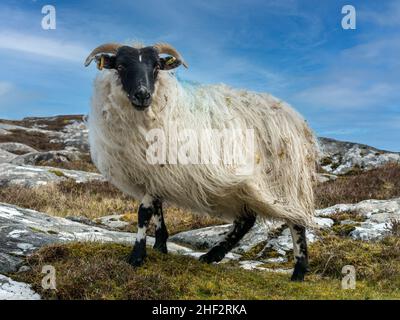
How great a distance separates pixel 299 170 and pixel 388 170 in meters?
13.6

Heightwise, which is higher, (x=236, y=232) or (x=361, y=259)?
(x=236, y=232)

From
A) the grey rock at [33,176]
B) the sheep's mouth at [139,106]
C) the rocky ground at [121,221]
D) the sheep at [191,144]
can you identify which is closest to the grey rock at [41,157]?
the grey rock at [33,176]

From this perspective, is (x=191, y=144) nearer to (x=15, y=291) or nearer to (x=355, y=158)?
(x=15, y=291)

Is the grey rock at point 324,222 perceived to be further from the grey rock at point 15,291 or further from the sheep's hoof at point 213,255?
the grey rock at point 15,291

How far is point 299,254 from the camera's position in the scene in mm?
8352

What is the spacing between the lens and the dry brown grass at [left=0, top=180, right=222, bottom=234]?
14.0 meters

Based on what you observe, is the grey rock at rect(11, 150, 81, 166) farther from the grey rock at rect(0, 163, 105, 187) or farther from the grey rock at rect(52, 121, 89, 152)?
the grey rock at rect(52, 121, 89, 152)

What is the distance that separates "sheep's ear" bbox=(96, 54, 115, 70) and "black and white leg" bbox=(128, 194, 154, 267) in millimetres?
2065

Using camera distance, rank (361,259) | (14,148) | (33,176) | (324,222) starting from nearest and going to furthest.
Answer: (361,259) < (324,222) < (33,176) < (14,148)

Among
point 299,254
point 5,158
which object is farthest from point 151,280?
point 5,158

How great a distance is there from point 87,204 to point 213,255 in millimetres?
8905

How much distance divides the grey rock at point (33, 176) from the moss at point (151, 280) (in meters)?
13.3

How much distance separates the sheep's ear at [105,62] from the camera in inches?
286
